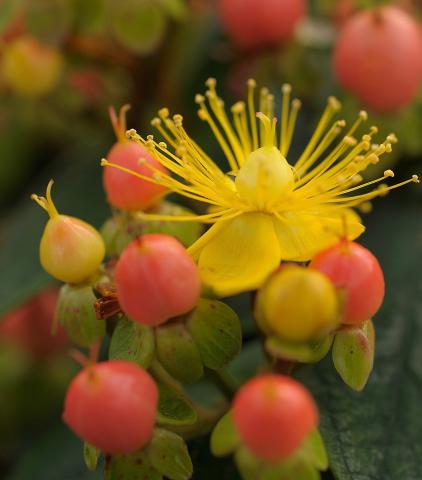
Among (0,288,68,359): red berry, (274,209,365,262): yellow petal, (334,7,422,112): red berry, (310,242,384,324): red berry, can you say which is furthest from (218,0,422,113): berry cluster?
(0,288,68,359): red berry

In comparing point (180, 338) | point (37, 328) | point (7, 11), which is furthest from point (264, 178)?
point (37, 328)

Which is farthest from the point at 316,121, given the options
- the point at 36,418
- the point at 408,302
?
the point at 36,418

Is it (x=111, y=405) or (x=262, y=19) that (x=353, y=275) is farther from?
(x=262, y=19)

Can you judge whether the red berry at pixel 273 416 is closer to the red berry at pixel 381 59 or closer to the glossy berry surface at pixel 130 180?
the glossy berry surface at pixel 130 180

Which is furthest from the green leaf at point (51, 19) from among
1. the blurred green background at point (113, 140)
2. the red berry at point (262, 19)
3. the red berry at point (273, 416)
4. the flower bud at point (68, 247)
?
the red berry at point (273, 416)

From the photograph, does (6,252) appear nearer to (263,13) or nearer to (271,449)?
(263,13)
